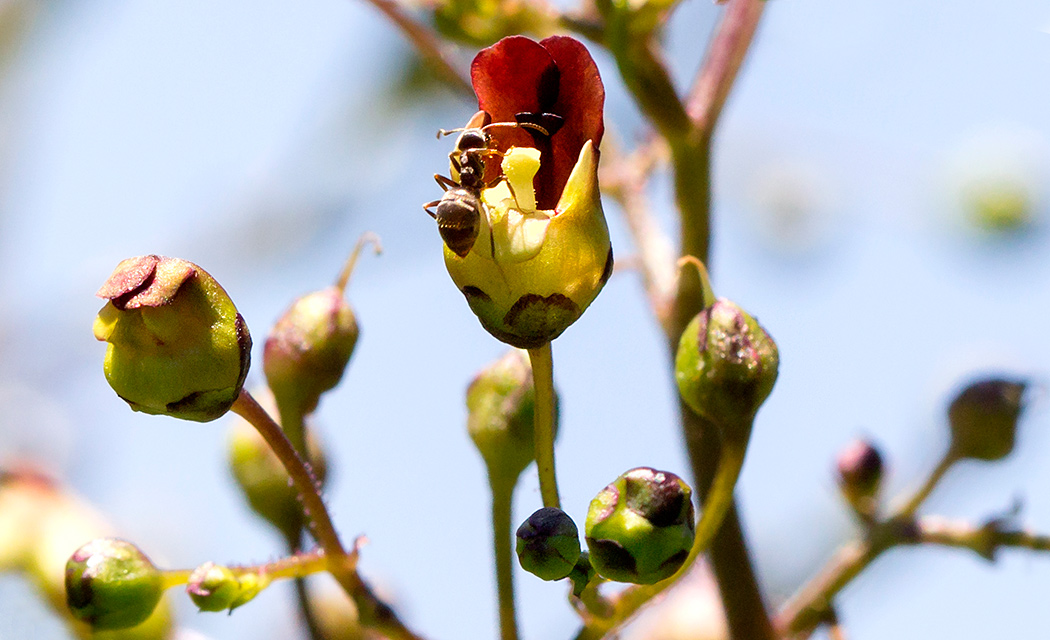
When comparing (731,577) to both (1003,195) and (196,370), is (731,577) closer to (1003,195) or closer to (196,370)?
(196,370)

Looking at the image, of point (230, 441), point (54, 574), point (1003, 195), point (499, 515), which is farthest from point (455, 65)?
point (1003, 195)

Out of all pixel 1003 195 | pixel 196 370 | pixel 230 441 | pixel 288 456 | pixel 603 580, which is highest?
pixel 196 370

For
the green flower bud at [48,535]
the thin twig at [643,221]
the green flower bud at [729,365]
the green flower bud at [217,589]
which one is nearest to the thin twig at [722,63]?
the thin twig at [643,221]

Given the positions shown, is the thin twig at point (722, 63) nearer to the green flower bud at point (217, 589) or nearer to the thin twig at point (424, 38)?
the thin twig at point (424, 38)

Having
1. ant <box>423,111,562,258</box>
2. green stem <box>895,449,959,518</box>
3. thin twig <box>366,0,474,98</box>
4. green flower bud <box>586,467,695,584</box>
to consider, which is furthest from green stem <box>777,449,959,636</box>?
thin twig <box>366,0,474,98</box>

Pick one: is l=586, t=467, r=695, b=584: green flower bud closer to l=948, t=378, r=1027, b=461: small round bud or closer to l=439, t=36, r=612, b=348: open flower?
l=439, t=36, r=612, b=348: open flower

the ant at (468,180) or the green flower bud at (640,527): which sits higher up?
the ant at (468,180)
